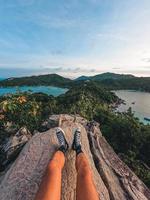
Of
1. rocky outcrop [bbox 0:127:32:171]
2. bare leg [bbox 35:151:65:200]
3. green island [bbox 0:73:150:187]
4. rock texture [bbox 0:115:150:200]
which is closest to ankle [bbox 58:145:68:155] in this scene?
rock texture [bbox 0:115:150:200]

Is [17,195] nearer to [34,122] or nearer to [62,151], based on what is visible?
[62,151]

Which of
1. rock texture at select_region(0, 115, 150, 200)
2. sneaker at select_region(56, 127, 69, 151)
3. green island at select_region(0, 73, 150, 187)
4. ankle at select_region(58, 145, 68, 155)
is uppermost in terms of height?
sneaker at select_region(56, 127, 69, 151)

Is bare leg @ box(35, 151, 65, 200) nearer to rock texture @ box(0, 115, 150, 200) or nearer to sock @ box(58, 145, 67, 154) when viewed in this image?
rock texture @ box(0, 115, 150, 200)

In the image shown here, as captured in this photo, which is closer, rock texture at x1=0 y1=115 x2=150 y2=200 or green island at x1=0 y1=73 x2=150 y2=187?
rock texture at x1=0 y1=115 x2=150 y2=200

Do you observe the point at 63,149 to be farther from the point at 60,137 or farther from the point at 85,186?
the point at 85,186

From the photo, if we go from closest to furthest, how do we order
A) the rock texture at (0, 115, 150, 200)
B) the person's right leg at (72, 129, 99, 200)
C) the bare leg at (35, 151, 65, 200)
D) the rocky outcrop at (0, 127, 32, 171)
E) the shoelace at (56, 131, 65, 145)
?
1. the bare leg at (35, 151, 65, 200)
2. the person's right leg at (72, 129, 99, 200)
3. the rock texture at (0, 115, 150, 200)
4. the shoelace at (56, 131, 65, 145)
5. the rocky outcrop at (0, 127, 32, 171)

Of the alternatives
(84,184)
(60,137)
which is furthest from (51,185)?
(60,137)

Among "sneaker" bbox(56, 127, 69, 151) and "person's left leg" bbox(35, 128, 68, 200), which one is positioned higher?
"person's left leg" bbox(35, 128, 68, 200)

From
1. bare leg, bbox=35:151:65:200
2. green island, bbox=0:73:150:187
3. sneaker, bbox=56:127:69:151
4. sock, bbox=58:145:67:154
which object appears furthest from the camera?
green island, bbox=0:73:150:187

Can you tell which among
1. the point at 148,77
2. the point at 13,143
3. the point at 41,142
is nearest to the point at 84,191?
the point at 41,142
